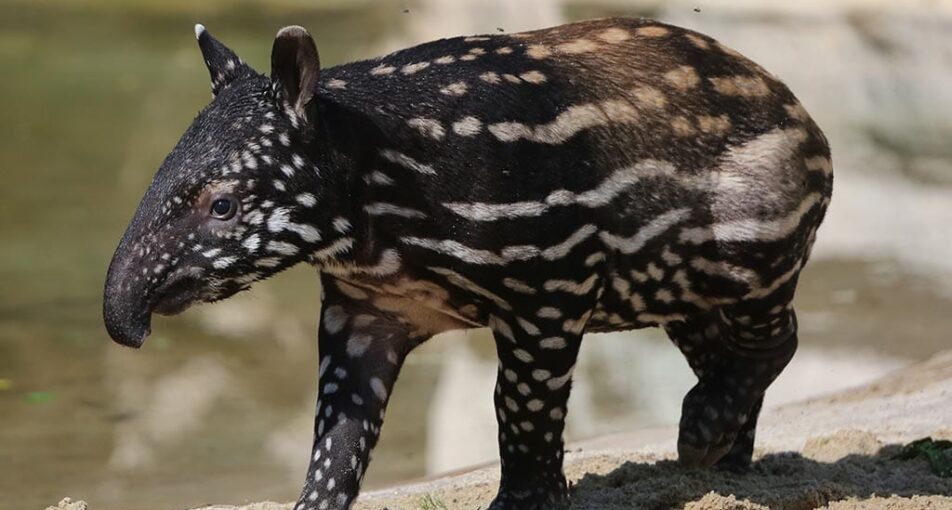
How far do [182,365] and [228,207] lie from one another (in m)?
6.38

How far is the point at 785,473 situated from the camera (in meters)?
7.22

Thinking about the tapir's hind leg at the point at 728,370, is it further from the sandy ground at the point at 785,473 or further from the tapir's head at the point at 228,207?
the tapir's head at the point at 228,207

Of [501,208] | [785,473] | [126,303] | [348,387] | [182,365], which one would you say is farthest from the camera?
[182,365]

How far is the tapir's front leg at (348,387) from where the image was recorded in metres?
5.78

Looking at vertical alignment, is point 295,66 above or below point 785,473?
above

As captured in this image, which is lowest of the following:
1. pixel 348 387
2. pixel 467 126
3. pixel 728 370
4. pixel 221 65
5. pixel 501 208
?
pixel 728 370

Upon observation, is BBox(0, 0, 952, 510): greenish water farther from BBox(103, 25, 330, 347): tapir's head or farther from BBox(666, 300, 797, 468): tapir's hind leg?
BBox(103, 25, 330, 347): tapir's head

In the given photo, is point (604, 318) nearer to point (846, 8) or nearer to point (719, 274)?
point (719, 274)

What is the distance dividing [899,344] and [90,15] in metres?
12.3

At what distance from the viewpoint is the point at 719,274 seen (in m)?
6.23

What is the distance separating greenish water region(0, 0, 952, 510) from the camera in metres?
9.80

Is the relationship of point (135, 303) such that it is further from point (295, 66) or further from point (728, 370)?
point (728, 370)

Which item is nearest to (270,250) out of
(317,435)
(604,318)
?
(317,435)

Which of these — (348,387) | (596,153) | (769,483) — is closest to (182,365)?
(769,483)
